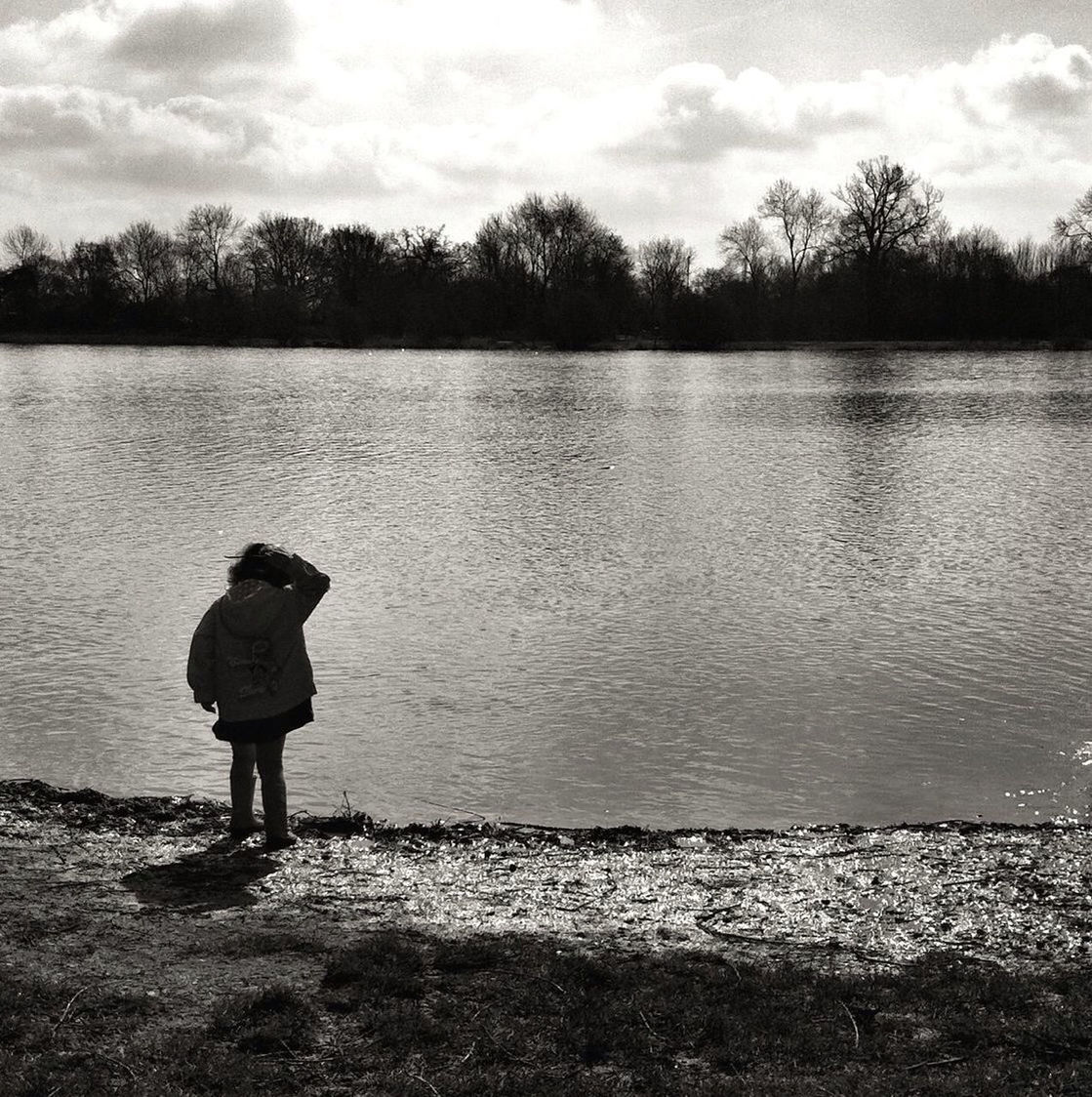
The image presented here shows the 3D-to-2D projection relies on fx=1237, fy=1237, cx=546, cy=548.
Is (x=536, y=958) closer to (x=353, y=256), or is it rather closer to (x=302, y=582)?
(x=302, y=582)

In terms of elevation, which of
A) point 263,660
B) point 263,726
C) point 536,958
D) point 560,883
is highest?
point 263,660

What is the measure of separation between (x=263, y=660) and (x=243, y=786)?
2.28ft

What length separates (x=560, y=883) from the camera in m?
5.70

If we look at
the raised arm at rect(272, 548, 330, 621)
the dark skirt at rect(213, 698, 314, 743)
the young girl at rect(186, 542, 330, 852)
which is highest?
the raised arm at rect(272, 548, 330, 621)

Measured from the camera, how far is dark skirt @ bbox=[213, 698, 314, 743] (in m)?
6.15

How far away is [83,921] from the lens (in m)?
4.95

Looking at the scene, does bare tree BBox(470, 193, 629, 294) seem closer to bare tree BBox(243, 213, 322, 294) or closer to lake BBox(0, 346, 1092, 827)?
bare tree BBox(243, 213, 322, 294)

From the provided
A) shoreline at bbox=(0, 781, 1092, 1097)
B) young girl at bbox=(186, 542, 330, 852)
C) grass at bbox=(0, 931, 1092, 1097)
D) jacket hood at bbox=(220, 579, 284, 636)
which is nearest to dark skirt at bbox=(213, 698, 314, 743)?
young girl at bbox=(186, 542, 330, 852)

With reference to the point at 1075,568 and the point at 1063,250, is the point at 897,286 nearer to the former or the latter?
the point at 1063,250

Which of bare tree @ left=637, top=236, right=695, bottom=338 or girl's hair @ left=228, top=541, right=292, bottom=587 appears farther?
bare tree @ left=637, top=236, right=695, bottom=338

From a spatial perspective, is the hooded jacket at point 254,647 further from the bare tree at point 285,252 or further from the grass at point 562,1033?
the bare tree at point 285,252

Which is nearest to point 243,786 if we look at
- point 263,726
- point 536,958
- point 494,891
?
point 263,726

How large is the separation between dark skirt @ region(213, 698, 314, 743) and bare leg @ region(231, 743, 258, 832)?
0.29 ft

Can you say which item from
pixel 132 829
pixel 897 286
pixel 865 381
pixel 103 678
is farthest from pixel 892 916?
pixel 897 286
